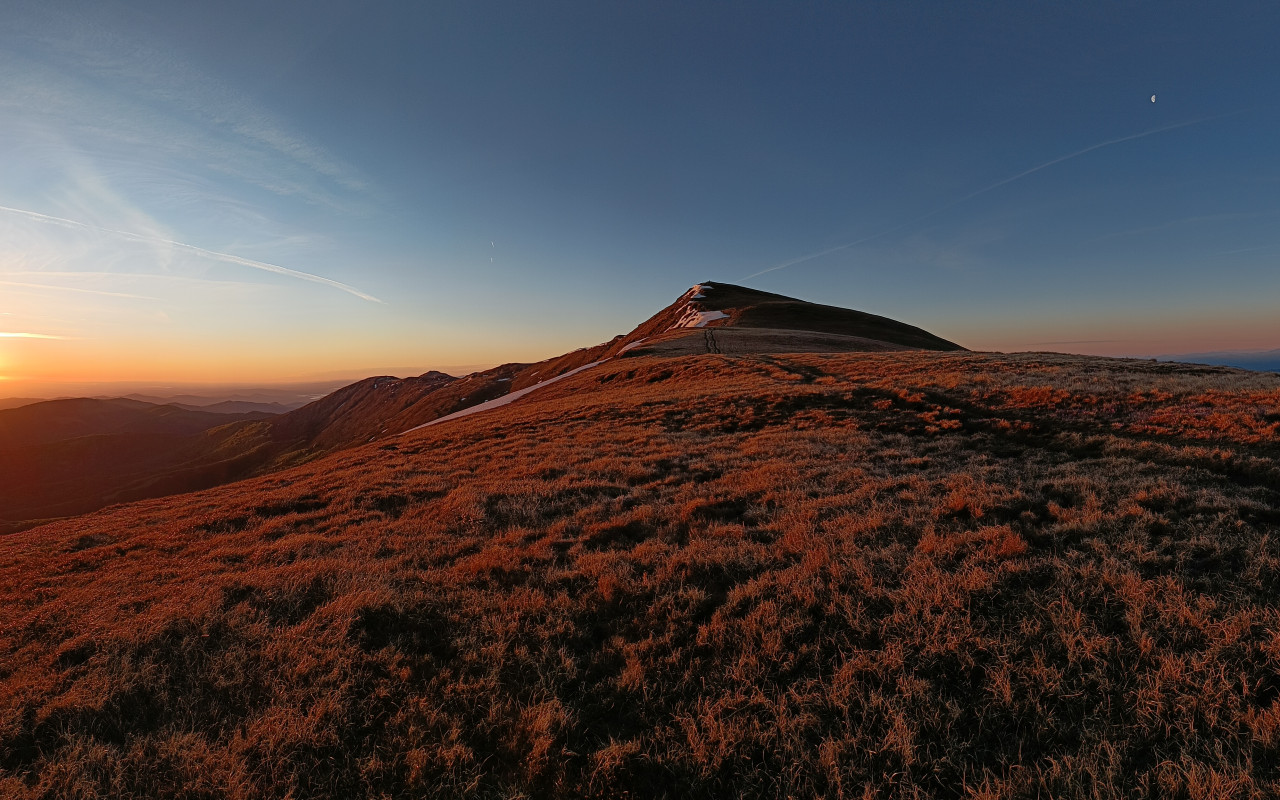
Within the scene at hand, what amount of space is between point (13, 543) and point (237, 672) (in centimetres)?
1414

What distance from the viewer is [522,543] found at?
9.66 m

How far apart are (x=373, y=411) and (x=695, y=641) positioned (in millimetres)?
157595

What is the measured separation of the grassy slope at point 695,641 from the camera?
438 cm

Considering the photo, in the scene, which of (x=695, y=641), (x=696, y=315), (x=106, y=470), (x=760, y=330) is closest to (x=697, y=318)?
(x=696, y=315)

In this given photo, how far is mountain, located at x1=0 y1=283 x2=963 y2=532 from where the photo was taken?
A: 212 feet

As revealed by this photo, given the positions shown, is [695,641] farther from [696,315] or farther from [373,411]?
[373,411]

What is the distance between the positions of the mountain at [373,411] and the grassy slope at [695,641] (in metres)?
41.3

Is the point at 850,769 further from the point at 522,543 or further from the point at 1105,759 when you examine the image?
the point at 522,543

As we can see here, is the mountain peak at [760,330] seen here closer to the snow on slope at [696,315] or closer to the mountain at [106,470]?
the snow on slope at [696,315]

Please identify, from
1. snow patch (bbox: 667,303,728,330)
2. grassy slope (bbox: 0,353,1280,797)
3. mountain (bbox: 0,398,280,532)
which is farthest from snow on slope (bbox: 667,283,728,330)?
mountain (bbox: 0,398,280,532)

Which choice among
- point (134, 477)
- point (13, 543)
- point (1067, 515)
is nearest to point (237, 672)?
point (1067, 515)

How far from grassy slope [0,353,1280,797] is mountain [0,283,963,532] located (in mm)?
41292

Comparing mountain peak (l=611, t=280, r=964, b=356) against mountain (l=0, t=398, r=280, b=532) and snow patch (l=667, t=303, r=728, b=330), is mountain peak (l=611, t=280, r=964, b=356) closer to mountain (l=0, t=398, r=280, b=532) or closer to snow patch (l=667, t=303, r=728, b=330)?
snow patch (l=667, t=303, r=728, b=330)

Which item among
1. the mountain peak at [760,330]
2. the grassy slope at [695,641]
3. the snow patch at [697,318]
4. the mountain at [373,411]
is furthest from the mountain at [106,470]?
the grassy slope at [695,641]
